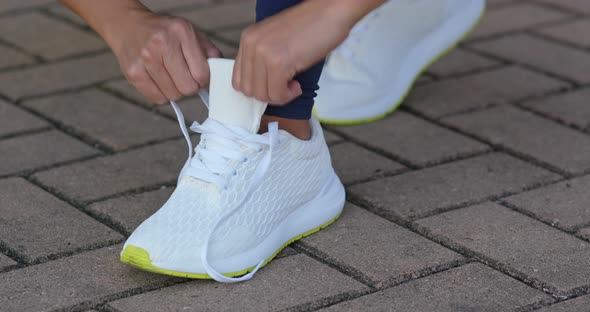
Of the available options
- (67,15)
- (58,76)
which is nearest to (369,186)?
(58,76)

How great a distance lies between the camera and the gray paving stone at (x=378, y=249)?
1.58 metres

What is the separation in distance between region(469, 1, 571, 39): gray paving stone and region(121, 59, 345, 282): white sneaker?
1.27 m

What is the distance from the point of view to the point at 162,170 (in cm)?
196

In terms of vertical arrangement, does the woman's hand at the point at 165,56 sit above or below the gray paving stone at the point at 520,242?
above

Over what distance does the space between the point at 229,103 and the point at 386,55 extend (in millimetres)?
785

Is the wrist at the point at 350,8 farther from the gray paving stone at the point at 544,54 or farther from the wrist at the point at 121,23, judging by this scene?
the gray paving stone at the point at 544,54

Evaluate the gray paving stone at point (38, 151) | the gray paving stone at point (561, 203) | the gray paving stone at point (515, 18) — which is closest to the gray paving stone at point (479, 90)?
the gray paving stone at point (515, 18)

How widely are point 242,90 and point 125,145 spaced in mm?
631

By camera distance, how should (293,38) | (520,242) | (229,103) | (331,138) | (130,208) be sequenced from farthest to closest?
(331,138)
(130,208)
(520,242)
(229,103)
(293,38)

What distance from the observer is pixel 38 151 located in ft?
6.72

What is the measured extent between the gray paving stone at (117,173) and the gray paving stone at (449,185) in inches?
14.5

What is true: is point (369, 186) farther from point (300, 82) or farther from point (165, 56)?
point (165, 56)

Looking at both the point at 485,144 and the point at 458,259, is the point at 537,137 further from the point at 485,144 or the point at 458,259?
the point at 458,259

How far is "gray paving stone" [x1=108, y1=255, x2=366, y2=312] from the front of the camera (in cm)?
146
